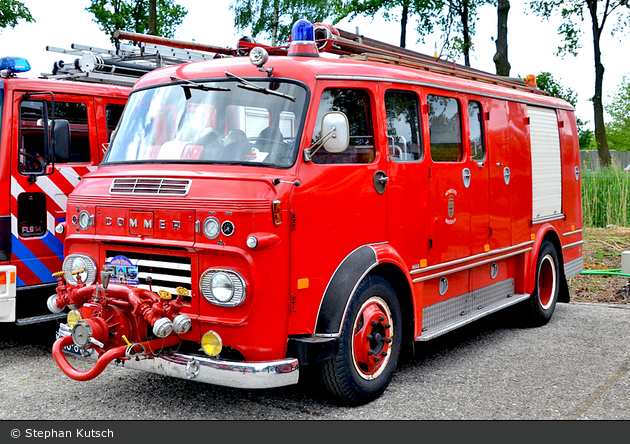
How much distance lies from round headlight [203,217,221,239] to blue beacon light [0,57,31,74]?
3446 millimetres

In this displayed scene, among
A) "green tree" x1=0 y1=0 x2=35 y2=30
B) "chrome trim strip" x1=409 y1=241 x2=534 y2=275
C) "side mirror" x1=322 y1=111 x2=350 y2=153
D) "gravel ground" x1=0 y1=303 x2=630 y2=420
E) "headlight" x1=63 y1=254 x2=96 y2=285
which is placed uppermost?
"green tree" x1=0 y1=0 x2=35 y2=30

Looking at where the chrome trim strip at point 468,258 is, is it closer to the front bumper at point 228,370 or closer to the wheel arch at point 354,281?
the wheel arch at point 354,281

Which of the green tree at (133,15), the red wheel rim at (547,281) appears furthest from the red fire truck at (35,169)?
the green tree at (133,15)

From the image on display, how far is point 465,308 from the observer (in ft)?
22.0

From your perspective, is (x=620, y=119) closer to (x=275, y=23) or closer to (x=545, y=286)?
(x=275, y=23)

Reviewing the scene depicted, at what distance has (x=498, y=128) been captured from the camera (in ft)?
23.8

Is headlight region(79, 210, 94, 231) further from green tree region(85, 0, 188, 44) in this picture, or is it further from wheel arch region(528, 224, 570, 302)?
green tree region(85, 0, 188, 44)

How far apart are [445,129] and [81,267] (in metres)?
3.41

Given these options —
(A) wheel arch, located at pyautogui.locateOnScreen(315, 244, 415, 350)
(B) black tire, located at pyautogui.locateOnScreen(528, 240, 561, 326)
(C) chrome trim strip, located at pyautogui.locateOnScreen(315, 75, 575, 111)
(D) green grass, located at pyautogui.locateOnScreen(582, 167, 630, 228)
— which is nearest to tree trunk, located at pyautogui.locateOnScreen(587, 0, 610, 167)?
(D) green grass, located at pyautogui.locateOnScreen(582, 167, 630, 228)

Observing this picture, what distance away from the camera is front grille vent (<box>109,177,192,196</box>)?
4.72 meters

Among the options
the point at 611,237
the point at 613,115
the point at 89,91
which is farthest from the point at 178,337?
the point at 613,115

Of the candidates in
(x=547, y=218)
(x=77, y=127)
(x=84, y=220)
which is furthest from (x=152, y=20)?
(x=84, y=220)

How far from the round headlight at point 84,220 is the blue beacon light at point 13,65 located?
2397 mm
